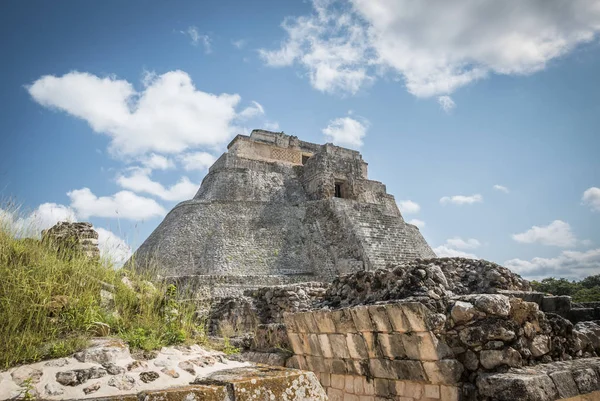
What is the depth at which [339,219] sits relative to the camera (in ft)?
73.0

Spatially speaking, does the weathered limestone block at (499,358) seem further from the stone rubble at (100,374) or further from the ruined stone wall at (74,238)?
the ruined stone wall at (74,238)

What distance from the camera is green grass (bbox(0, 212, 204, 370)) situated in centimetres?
199

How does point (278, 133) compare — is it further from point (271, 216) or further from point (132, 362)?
point (132, 362)

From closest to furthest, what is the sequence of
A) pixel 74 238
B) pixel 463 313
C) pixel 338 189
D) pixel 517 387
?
1. pixel 517 387
2. pixel 463 313
3. pixel 74 238
4. pixel 338 189

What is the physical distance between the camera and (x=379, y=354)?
315 centimetres

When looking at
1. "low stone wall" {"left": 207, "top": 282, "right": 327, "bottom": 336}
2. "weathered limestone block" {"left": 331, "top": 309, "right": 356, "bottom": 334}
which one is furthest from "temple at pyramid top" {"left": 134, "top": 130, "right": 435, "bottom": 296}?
"weathered limestone block" {"left": 331, "top": 309, "right": 356, "bottom": 334}

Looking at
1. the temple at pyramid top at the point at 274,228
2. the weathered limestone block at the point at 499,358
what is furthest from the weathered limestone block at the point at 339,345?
the temple at pyramid top at the point at 274,228

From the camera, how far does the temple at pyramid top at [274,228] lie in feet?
63.0

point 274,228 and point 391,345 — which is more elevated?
point 274,228

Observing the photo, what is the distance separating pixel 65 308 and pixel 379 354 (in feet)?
7.60

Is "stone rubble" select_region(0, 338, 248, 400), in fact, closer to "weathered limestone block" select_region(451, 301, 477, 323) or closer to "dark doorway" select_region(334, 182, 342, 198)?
"weathered limestone block" select_region(451, 301, 477, 323)

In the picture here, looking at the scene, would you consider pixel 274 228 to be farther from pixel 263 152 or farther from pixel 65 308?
pixel 65 308

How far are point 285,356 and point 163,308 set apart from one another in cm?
188

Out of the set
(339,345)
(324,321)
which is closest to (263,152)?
(324,321)
